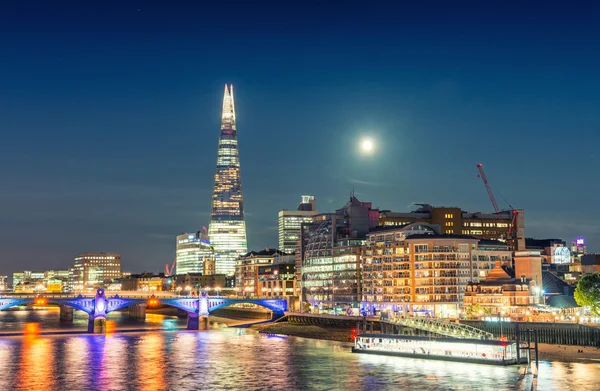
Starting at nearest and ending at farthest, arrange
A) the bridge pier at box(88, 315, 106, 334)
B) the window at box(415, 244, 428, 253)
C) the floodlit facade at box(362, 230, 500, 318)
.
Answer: the bridge pier at box(88, 315, 106, 334) < the floodlit facade at box(362, 230, 500, 318) < the window at box(415, 244, 428, 253)

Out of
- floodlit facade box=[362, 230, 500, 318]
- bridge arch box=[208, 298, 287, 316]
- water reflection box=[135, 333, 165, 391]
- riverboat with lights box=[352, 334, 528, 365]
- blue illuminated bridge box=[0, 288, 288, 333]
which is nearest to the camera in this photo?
water reflection box=[135, 333, 165, 391]

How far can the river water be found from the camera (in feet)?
261

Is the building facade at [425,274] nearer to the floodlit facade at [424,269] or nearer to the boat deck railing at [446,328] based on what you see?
the floodlit facade at [424,269]

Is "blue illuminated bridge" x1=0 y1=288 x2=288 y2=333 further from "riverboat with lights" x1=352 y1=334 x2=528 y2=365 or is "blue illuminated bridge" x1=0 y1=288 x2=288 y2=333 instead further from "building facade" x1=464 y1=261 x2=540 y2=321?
"riverboat with lights" x1=352 y1=334 x2=528 y2=365

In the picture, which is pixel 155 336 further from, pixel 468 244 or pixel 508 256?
pixel 508 256

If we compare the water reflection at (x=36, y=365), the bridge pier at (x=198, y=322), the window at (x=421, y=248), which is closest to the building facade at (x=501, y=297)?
the window at (x=421, y=248)

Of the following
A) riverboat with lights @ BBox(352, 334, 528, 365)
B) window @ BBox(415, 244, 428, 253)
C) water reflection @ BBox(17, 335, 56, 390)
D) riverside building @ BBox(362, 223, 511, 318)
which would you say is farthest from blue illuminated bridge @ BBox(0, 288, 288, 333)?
riverboat with lights @ BBox(352, 334, 528, 365)

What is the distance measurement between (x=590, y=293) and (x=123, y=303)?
102521 millimetres

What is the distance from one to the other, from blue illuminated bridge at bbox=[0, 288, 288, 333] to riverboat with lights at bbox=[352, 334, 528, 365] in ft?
210

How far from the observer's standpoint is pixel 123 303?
566ft

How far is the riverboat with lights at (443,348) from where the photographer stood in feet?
314

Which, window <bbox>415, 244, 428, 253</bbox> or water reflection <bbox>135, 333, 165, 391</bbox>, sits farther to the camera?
window <bbox>415, 244, 428, 253</bbox>

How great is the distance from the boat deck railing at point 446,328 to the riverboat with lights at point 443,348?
39.5 feet

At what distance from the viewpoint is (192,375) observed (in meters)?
87.8
